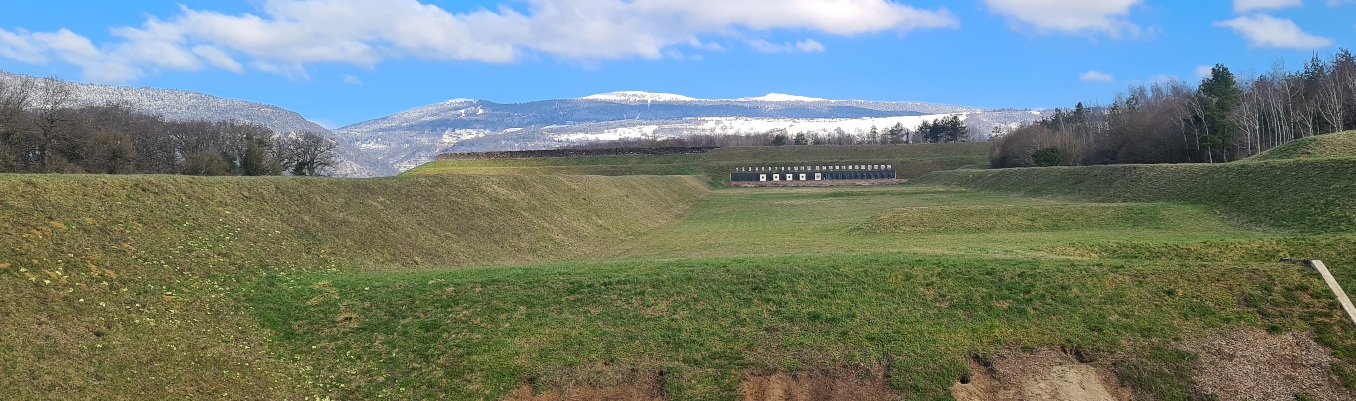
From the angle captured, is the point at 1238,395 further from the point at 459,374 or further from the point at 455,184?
the point at 455,184

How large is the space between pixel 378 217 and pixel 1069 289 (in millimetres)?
23602

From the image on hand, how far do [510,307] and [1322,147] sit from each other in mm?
54684

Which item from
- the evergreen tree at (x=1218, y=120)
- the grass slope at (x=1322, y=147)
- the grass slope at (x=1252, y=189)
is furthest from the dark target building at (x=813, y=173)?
the grass slope at (x=1322, y=147)

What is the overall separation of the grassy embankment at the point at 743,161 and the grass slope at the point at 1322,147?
7591cm

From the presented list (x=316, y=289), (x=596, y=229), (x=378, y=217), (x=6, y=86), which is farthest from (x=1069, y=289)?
(x=6, y=86)

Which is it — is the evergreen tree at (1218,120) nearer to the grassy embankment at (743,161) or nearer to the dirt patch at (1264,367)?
the grassy embankment at (743,161)

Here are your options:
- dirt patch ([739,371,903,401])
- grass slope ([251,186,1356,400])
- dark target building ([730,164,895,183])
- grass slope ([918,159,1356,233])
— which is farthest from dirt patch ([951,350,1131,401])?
dark target building ([730,164,895,183])

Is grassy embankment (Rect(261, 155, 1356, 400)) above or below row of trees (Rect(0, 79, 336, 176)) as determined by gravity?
below

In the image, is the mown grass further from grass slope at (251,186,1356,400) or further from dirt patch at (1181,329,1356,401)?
dirt patch at (1181,329,1356,401)

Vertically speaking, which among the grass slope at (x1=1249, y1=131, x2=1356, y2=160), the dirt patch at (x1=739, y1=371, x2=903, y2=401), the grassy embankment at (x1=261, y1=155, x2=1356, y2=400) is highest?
the grass slope at (x1=1249, y1=131, x2=1356, y2=160)

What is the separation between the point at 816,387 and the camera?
1558 centimetres

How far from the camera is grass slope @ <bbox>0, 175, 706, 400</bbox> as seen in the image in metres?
13.3

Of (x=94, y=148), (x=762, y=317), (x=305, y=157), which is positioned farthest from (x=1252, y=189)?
(x=305, y=157)

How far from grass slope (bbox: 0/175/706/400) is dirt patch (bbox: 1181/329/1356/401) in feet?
57.5
